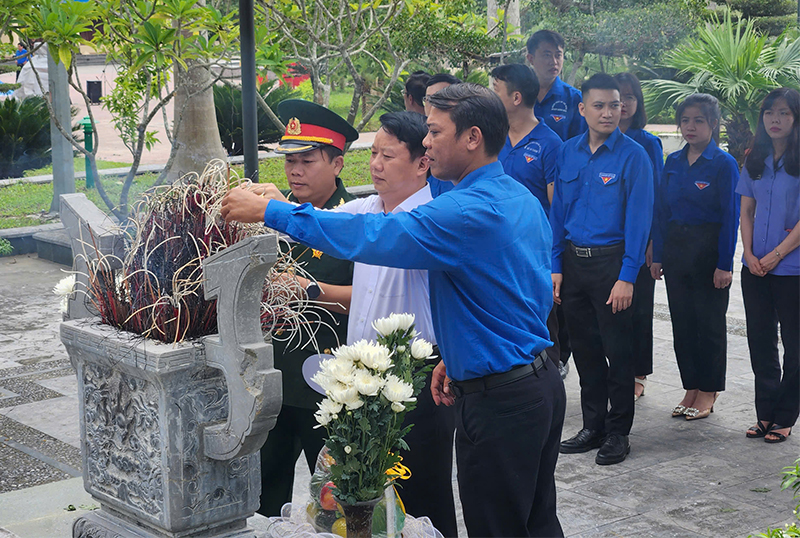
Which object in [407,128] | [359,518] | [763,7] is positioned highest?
[763,7]

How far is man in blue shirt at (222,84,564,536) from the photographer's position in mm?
2863

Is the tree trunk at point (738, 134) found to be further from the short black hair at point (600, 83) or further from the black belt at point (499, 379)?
the black belt at point (499, 379)

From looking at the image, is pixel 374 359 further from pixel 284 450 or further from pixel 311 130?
pixel 311 130

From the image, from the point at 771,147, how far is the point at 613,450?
1.90 metres

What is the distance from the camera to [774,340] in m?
5.30

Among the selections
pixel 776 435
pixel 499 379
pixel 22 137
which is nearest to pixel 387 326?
pixel 499 379

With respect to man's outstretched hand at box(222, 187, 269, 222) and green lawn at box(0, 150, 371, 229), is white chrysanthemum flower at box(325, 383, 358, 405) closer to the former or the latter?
man's outstretched hand at box(222, 187, 269, 222)

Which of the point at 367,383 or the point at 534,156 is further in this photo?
the point at 534,156

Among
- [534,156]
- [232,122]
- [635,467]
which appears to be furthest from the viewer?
[232,122]

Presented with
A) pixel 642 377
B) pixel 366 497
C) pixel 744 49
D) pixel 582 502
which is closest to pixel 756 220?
pixel 642 377

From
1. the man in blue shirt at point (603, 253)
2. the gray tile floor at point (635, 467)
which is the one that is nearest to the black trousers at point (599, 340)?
the man in blue shirt at point (603, 253)

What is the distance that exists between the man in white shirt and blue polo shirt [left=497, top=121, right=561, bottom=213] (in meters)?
2.23

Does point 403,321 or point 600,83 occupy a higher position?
point 600,83

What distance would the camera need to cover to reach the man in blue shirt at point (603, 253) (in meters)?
4.96
